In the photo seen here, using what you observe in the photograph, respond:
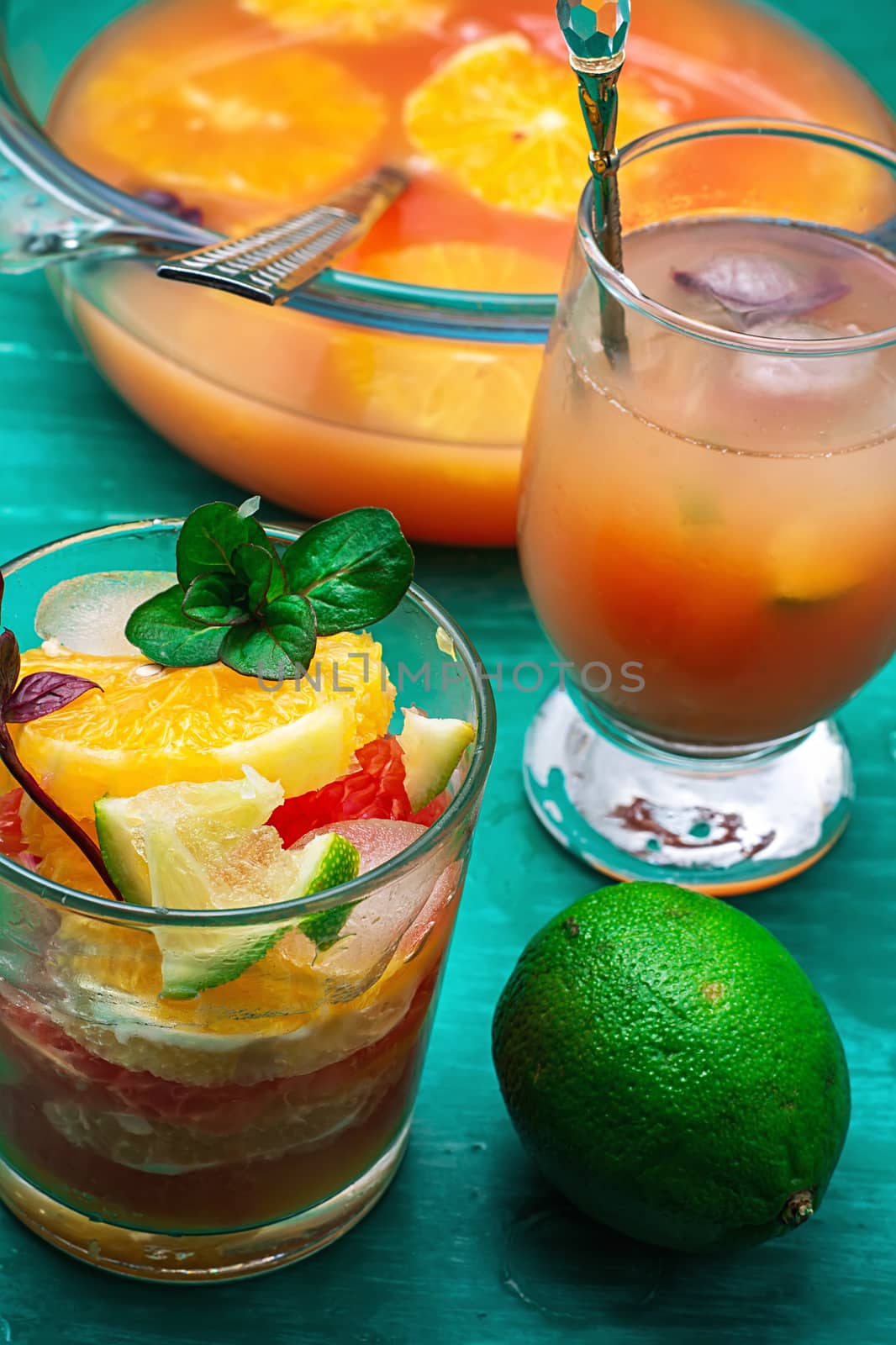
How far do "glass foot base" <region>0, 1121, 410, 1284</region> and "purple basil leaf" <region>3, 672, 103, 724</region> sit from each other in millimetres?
352

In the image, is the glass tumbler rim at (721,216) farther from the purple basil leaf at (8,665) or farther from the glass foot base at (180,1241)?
the glass foot base at (180,1241)

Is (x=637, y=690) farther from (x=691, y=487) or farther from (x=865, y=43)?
(x=865, y=43)

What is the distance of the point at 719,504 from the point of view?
45.2 inches

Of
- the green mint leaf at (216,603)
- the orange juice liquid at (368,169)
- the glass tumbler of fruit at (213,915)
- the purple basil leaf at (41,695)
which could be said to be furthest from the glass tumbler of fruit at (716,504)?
the purple basil leaf at (41,695)

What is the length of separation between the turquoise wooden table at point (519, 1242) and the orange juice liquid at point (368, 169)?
30cm

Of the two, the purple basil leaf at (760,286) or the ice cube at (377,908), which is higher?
the purple basil leaf at (760,286)

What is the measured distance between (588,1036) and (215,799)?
12.4 inches

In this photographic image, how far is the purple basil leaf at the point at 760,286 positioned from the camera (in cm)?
125

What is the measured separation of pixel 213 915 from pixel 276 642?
0.21m

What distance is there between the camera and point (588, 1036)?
102 centimetres

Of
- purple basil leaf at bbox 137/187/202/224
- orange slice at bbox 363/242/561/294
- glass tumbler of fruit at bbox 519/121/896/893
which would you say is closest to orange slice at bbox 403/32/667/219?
orange slice at bbox 363/242/561/294

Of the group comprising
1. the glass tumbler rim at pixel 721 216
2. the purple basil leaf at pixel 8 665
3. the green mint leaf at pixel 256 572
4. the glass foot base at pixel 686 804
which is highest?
the glass tumbler rim at pixel 721 216

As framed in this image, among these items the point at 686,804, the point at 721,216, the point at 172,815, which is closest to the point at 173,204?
the point at 721,216

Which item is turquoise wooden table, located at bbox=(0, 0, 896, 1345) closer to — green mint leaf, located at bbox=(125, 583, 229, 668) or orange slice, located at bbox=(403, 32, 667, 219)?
green mint leaf, located at bbox=(125, 583, 229, 668)
